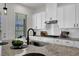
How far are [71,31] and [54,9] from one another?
1.09 metres

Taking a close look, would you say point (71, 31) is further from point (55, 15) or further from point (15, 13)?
point (15, 13)

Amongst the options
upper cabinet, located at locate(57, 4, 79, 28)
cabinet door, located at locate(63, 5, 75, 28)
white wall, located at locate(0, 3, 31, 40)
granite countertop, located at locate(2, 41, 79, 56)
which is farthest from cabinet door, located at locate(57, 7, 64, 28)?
granite countertop, located at locate(2, 41, 79, 56)

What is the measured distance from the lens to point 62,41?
345cm

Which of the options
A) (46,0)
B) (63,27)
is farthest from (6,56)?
(63,27)

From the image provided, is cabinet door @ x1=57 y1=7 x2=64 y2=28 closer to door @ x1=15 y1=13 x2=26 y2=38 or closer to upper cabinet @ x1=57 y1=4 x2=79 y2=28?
upper cabinet @ x1=57 y1=4 x2=79 y2=28

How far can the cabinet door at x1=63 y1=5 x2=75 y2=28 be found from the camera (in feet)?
11.8

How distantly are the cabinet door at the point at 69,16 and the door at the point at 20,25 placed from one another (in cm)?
195

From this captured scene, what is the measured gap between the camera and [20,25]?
228 centimetres

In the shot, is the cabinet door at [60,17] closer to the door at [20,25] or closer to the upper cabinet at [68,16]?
the upper cabinet at [68,16]

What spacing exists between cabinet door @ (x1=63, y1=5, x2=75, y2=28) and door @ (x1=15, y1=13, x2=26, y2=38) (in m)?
1.95

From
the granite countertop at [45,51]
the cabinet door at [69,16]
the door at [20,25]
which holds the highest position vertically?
the cabinet door at [69,16]

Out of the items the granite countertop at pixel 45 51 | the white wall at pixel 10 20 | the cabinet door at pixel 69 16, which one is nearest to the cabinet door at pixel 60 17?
the cabinet door at pixel 69 16

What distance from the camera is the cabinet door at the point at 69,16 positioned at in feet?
11.8

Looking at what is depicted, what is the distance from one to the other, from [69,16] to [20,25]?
6.88ft
